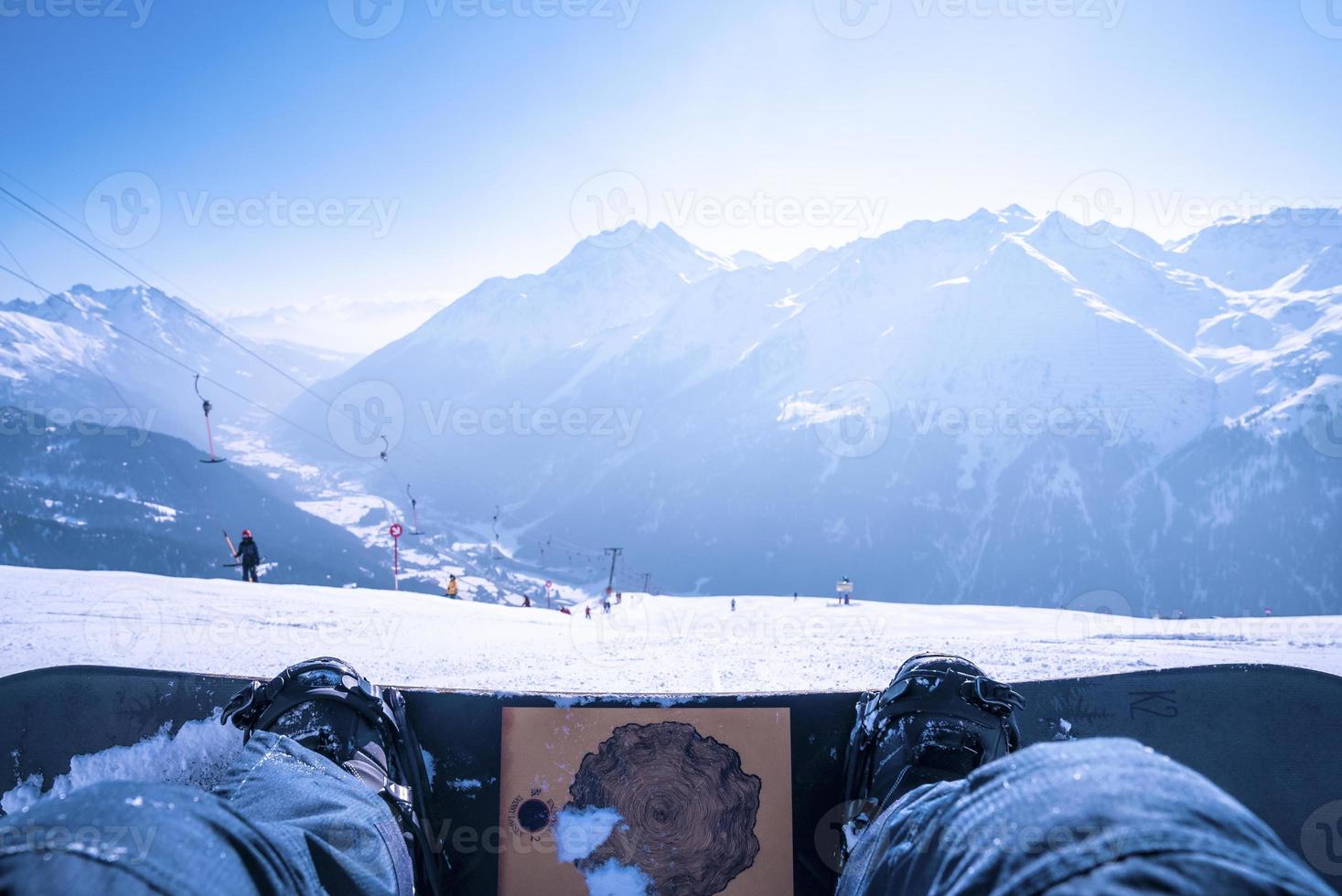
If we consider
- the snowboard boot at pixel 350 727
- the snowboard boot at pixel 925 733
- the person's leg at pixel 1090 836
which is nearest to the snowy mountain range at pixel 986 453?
the snowboard boot at pixel 925 733

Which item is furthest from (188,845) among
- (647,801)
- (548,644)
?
(548,644)

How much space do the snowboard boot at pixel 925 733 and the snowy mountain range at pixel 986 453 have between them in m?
115

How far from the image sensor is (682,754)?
2336mm

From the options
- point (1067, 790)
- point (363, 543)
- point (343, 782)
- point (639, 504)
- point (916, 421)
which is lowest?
point (343, 782)

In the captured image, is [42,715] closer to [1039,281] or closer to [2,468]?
[2,468]

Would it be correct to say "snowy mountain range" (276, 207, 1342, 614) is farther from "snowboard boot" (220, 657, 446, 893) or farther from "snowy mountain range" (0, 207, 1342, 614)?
"snowboard boot" (220, 657, 446, 893)

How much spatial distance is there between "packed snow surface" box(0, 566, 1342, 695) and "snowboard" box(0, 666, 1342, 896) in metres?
0.14

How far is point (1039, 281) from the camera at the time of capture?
165m

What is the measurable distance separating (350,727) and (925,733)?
1.53m

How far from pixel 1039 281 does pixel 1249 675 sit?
18426cm

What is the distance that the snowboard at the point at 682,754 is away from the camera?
7.35ft

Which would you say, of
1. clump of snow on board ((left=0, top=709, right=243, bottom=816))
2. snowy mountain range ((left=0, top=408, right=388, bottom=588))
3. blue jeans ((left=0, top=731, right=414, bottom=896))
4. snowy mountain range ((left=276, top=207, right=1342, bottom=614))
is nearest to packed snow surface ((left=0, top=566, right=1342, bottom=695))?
clump of snow on board ((left=0, top=709, right=243, bottom=816))

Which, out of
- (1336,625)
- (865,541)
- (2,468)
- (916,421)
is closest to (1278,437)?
(916,421)

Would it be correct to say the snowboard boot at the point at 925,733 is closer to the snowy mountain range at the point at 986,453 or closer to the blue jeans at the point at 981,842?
the blue jeans at the point at 981,842
